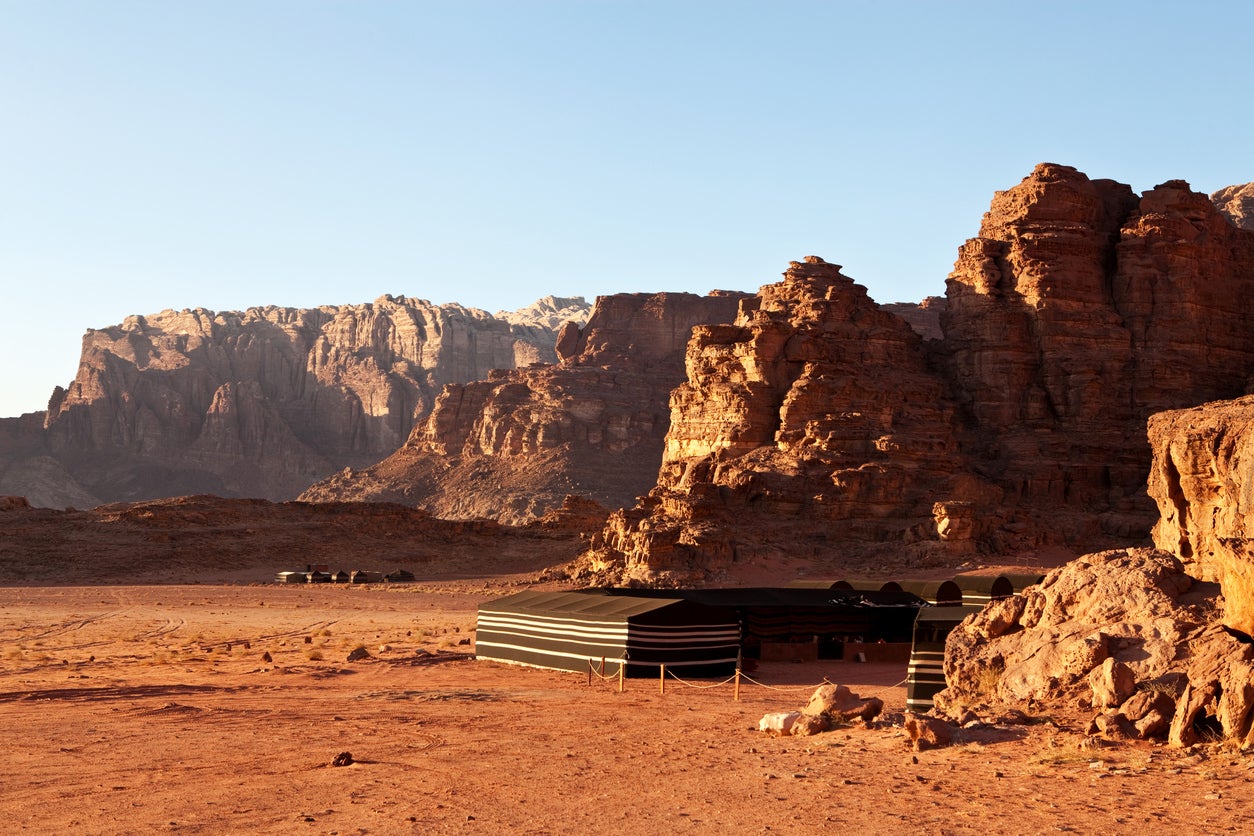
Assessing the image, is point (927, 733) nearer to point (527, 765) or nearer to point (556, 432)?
point (527, 765)

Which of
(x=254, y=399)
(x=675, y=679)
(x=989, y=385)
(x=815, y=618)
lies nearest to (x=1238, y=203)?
(x=989, y=385)

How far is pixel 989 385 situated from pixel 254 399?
412ft

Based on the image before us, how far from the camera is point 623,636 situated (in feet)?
71.3

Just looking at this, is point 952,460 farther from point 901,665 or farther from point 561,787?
point 561,787

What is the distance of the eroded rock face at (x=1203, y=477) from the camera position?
2636 centimetres

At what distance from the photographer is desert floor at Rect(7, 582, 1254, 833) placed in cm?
1038

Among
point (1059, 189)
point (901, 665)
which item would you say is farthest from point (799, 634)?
point (1059, 189)

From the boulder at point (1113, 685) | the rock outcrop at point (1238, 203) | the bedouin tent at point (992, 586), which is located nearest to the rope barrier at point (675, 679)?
the bedouin tent at point (992, 586)

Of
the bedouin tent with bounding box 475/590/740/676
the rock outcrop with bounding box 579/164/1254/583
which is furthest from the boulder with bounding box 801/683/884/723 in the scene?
the rock outcrop with bounding box 579/164/1254/583

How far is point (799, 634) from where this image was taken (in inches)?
1053

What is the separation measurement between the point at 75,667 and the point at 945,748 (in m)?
17.2

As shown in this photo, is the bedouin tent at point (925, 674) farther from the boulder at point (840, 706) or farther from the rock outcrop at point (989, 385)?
the rock outcrop at point (989, 385)

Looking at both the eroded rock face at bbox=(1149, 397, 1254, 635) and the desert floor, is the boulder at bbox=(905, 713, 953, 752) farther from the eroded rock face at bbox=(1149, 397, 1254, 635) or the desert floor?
the eroded rock face at bbox=(1149, 397, 1254, 635)

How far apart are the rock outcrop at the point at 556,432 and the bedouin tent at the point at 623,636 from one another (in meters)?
73.3
